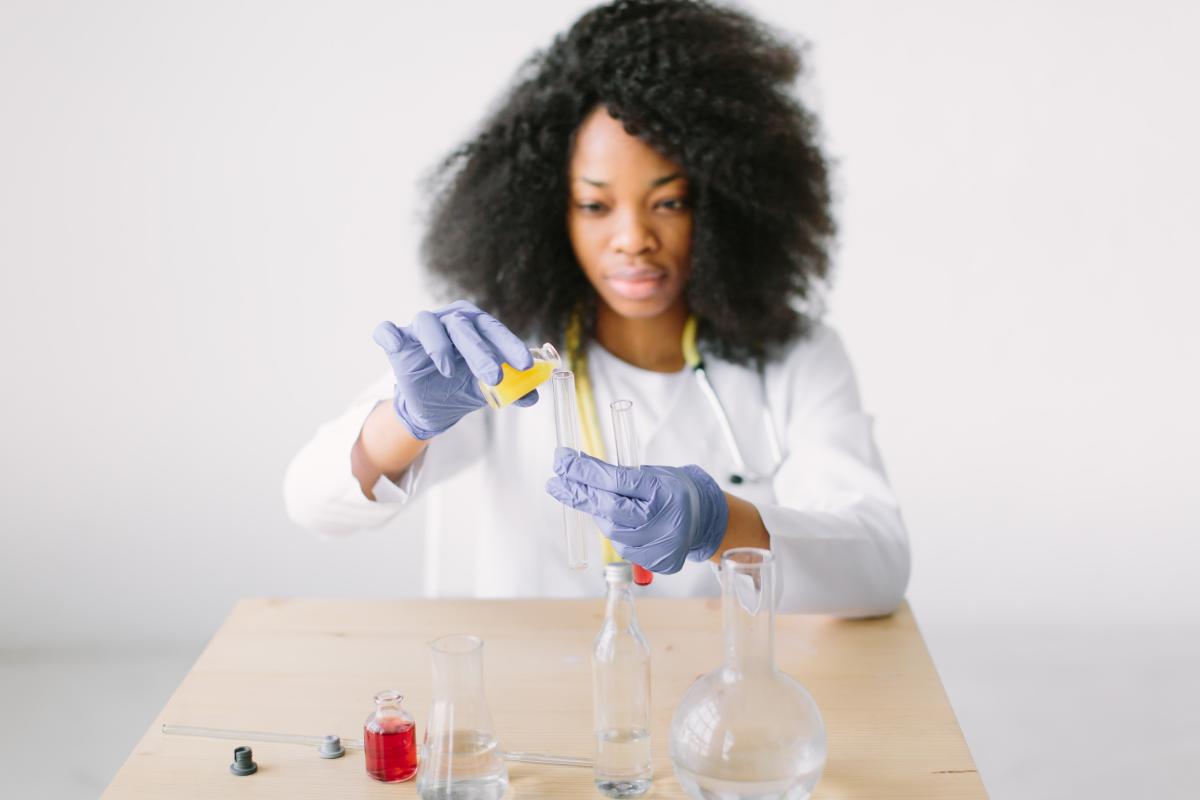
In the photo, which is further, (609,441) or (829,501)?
(609,441)

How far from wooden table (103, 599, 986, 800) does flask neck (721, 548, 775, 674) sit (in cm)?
19

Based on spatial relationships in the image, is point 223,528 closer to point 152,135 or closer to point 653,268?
point 152,135

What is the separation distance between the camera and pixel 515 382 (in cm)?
133

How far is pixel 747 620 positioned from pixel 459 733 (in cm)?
28

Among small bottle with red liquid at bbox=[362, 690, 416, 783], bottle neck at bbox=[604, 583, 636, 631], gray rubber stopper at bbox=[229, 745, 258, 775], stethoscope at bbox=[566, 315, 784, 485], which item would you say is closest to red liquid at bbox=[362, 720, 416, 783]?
small bottle with red liquid at bbox=[362, 690, 416, 783]

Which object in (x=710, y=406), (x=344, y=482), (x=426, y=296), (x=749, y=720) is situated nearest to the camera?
(x=749, y=720)

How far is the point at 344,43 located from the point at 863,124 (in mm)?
1404

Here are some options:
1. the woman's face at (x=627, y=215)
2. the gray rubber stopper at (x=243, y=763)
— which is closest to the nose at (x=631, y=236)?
the woman's face at (x=627, y=215)

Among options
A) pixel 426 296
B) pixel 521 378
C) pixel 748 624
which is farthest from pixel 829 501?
pixel 426 296

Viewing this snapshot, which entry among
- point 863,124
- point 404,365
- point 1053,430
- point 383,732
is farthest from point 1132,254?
point 383,732

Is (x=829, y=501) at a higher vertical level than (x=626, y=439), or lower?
lower

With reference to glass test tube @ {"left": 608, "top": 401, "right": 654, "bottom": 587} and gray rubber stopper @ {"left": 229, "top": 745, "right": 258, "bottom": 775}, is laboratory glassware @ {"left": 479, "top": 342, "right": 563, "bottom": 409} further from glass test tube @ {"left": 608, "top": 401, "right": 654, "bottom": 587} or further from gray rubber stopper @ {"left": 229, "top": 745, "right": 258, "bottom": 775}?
gray rubber stopper @ {"left": 229, "top": 745, "right": 258, "bottom": 775}

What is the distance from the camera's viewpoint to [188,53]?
10.7 ft

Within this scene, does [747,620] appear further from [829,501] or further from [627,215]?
[627,215]
